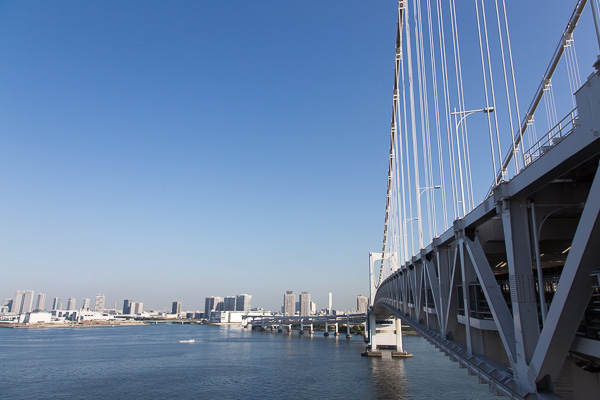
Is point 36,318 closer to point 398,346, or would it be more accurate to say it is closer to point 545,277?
point 398,346

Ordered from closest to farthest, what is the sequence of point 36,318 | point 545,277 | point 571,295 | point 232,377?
point 571,295 → point 545,277 → point 232,377 → point 36,318

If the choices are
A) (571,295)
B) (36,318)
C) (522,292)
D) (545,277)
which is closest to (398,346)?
(545,277)

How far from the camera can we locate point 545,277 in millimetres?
7688

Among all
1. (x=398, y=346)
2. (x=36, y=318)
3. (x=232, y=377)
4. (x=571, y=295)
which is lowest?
(x=36, y=318)

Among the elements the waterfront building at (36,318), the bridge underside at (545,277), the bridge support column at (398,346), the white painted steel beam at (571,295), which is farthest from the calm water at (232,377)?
the waterfront building at (36,318)

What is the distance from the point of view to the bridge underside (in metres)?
5.03

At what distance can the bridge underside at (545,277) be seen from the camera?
5.03 m

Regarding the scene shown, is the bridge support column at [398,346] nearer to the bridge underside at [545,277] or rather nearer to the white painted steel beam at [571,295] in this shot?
the bridge underside at [545,277]

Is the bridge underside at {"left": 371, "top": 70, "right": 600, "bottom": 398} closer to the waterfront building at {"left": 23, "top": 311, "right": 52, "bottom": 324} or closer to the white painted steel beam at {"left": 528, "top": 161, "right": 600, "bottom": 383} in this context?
the white painted steel beam at {"left": 528, "top": 161, "right": 600, "bottom": 383}

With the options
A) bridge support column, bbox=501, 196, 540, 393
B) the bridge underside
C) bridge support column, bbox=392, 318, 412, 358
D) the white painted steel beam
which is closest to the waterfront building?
bridge support column, bbox=392, 318, 412, 358

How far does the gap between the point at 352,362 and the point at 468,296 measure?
45807 mm

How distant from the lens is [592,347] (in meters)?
5.57

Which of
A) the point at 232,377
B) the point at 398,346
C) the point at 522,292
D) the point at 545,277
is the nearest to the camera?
the point at 522,292

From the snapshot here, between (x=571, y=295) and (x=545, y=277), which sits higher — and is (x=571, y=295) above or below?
below
